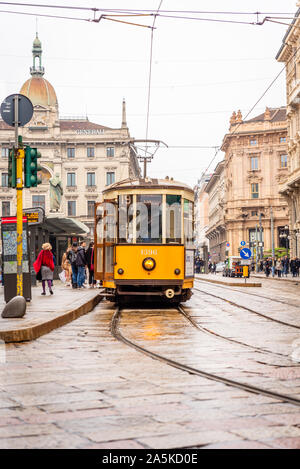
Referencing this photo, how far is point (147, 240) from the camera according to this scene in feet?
45.0

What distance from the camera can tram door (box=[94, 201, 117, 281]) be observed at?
14.0 m

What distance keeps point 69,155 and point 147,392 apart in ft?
245

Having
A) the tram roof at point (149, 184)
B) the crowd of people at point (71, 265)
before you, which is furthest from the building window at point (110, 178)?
the tram roof at point (149, 184)

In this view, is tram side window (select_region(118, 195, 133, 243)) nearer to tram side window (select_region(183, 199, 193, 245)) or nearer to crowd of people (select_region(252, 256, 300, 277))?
tram side window (select_region(183, 199, 193, 245))

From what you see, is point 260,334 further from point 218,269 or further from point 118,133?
point 118,133

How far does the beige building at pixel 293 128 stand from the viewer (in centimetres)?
4653

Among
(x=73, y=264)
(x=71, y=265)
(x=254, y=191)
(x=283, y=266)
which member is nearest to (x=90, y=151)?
(x=254, y=191)

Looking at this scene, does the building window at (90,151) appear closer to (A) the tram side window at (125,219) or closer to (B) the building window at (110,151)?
(B) the building window at (110,151)

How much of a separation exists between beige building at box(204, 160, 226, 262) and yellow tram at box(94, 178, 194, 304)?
215 feet

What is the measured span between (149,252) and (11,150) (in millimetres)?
4113

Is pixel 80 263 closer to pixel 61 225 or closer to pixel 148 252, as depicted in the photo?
Result: pixel 148 252

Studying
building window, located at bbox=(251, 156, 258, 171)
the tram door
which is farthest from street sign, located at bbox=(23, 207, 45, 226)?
building window, located at bbox=(251, 156, 258, 171)
